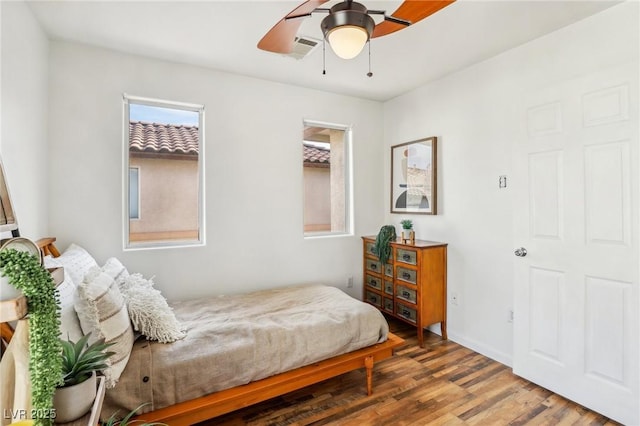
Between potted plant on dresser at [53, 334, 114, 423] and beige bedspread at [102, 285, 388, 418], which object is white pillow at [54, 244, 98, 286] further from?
potted plant on dresser at [53, 334, 114, 423]

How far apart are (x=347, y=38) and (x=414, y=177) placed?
7.58 ft

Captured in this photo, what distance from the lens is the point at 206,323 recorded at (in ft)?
7.19

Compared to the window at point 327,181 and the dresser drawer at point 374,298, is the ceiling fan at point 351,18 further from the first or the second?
the dresser drawer at point 374,298

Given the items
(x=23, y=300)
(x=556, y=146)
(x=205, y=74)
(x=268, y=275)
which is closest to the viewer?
(x=23, y=300)

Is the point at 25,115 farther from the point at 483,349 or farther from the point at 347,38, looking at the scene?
the point at 483,349

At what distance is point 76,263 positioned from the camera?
1965mm

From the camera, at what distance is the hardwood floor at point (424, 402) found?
6.48 ft

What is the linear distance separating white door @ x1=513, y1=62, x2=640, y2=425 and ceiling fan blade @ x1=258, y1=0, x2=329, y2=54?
191 centimetres

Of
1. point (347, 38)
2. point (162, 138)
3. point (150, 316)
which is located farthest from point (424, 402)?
point (162, 138)

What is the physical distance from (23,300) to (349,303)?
6.93 feet

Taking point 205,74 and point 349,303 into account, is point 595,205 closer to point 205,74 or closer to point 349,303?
point 349,303

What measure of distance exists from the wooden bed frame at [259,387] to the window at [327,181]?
5.26 feet

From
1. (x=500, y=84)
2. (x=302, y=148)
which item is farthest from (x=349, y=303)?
(x=500, y=84)

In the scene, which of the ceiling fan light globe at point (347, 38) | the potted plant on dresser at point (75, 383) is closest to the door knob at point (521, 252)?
the ceiling fan light globe at point (347, 38)
